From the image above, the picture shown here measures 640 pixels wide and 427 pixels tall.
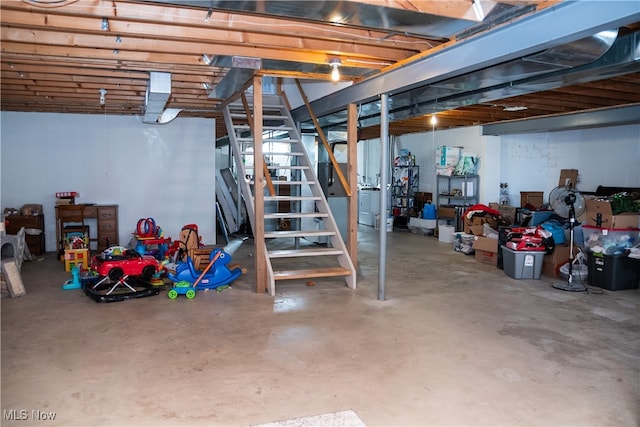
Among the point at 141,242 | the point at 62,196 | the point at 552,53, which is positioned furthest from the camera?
the point at 62,196

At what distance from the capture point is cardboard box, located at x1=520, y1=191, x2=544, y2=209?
9.98m

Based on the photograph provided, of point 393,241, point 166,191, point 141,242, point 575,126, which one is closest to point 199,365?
point 141,242

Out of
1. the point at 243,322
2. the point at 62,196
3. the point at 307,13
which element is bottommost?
the point at 243,322

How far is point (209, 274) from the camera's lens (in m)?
5.47

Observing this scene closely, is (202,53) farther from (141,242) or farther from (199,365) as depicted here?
(141,242)

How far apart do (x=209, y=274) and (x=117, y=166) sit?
406cm

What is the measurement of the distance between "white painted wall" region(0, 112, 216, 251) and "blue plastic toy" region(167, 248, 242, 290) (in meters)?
3.36

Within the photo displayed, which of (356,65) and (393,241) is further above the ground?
(356,65)

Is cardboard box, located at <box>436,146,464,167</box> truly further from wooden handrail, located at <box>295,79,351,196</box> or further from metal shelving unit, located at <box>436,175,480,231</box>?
wooden handrail, located at <box>295,79,351,196</box>

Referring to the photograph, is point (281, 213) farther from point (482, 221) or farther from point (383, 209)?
point (482, 221)

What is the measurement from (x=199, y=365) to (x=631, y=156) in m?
9.26

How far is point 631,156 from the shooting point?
29.3ft

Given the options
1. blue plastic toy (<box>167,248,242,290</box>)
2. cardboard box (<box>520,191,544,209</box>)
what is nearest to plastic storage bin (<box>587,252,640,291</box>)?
cardboard box (<box>520,191,544,209</box>)

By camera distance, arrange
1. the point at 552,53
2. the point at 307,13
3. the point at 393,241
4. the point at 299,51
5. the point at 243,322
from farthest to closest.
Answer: the point at 393,241 → the point at 299,51 → the point at 243,322 → the point at 552,53 → the point at 307,13
